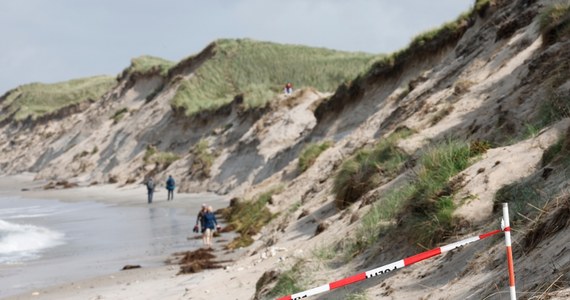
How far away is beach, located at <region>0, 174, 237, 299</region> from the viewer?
13.5 m

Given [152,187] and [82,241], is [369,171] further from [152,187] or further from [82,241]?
[152,187]

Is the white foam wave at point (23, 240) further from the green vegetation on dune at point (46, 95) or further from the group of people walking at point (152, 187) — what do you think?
the green vegetation on dune at point (46, 95)

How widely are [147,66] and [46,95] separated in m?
47.4

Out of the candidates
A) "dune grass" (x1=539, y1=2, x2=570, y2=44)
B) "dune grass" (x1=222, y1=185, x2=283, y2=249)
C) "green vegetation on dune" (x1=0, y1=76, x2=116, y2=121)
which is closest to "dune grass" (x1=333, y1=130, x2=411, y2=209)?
"dune grass" (x1=539, y1=2, x2=570, y2=44)

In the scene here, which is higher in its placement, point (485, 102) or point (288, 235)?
point (485, 102)

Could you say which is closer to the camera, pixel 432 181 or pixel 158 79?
pixel 432 181

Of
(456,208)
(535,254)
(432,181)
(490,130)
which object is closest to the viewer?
(535,254)

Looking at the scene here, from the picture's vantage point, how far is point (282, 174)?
82.5 feet

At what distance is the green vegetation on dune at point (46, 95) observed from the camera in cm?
9675

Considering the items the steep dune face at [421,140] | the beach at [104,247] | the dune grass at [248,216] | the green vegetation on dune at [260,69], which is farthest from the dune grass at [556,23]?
the green vegetation on dune at [260,69]

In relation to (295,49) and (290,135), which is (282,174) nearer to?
(290,135)

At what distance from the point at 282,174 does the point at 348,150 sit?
527cm

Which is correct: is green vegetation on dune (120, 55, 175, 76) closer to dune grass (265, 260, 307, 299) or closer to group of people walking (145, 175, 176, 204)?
group of people walking (145, 175, 176, 204)

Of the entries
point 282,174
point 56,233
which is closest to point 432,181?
point 282,174
